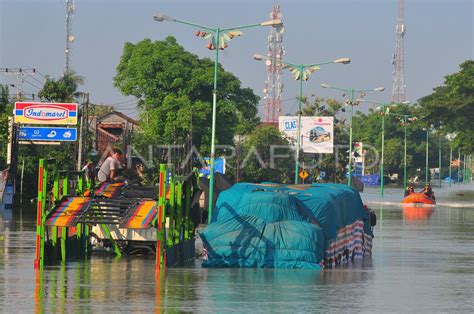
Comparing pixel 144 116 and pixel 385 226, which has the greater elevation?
pixel 144 116

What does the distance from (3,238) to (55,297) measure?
1408cm

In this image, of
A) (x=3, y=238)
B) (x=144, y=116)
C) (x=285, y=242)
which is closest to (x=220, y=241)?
(x=285, y=242)

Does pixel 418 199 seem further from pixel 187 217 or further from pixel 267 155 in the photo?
pixel 187 217

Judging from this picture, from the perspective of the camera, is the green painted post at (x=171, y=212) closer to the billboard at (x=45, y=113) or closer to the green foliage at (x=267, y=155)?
the billboard at (x=45, y=113)

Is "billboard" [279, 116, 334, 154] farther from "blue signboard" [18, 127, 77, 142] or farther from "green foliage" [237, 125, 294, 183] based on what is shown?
"blue signboard" [18, 127, 77, 142]

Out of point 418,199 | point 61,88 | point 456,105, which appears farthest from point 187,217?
point 456,105

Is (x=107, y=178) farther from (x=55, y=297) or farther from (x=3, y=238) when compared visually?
(x=55, y=297)

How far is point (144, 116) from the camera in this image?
88.7 meters

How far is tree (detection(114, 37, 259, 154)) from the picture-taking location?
82.6 meters

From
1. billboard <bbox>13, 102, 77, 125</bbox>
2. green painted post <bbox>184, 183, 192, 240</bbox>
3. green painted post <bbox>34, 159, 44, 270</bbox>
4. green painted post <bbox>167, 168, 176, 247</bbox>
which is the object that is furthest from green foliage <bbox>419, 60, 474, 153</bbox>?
green painted post <bbox>34, 159, 44, 270</bbox>

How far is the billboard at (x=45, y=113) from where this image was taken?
219 feet

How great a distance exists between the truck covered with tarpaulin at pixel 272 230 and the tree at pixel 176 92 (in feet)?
193

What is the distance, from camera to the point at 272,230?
21.1m

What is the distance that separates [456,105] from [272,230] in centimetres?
7206
